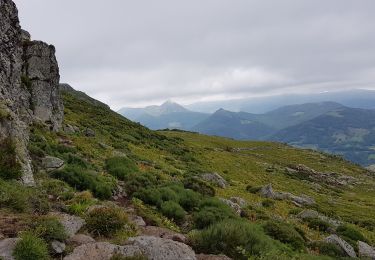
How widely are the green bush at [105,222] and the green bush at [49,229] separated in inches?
55.2

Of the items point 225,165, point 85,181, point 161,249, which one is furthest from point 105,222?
point 225,165

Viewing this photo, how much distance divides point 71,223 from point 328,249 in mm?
13098

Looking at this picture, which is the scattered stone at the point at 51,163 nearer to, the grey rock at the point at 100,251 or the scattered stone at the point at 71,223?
the scattered stone at the point at 71,223

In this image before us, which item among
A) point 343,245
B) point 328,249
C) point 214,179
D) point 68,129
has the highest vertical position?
point 68,129

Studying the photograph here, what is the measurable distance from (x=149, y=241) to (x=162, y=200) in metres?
8.61

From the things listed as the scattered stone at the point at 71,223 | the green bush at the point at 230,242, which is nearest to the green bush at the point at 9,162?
the scattered stone at the point at 71,223

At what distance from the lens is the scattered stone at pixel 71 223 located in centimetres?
1132

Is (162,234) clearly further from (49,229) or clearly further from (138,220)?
(49,229)

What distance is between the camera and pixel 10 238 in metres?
10.0

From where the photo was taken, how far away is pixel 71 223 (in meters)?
12.0

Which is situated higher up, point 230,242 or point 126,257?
point 126,257

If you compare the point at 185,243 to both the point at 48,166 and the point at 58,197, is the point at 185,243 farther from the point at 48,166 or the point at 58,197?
the point at 48,166

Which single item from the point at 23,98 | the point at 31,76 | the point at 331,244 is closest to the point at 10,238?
the point at 331,244

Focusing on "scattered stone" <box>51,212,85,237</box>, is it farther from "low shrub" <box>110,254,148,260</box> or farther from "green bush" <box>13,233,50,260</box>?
"low shrub" <box>110,254,148,260</box>
